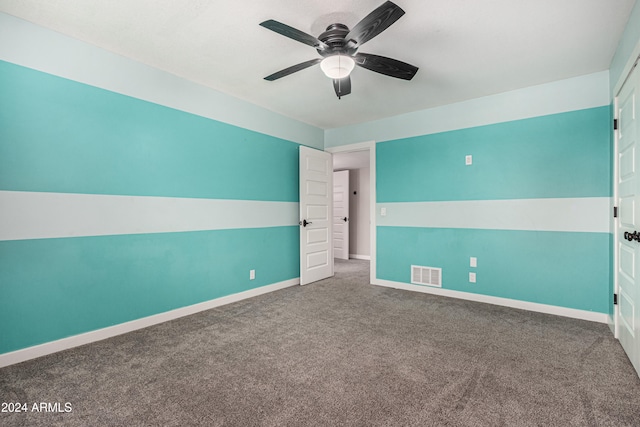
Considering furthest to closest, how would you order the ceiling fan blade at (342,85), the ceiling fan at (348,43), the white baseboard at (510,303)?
the white baseboard at (510,303), the ceiling fan blade at (342,85), the ceiling fan at (348,43)

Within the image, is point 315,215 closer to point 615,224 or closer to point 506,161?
point 506,161

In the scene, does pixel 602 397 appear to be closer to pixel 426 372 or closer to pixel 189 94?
pixel 426 372

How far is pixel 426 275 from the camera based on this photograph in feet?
13.4

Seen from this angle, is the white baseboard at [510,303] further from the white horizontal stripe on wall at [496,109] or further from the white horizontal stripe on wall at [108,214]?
the white horizontal stripe on wall at [108,214]

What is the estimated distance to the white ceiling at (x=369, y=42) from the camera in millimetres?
2072

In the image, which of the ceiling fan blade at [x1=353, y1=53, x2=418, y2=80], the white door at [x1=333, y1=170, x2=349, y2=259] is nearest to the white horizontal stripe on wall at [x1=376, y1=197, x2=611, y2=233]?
the ceiling fan blade at [x1=353, y1=53, x2=418, y2=80]

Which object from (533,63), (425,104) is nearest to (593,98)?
(533,63)

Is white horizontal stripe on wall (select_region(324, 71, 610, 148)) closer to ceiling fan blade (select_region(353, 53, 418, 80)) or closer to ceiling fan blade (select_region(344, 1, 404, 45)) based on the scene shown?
ceiling fan blade (select_region(353, 53, 418, 80))

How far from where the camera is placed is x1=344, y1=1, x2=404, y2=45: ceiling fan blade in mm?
1653

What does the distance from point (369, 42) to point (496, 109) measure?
205cm

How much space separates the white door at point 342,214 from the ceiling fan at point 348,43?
490 centimetres

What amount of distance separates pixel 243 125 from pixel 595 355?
4.15m

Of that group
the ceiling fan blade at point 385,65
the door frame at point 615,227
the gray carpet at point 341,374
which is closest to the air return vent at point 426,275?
the gray carpet at point 341,374

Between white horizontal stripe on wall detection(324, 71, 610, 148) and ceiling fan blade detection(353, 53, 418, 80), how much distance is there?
1.82 meters
